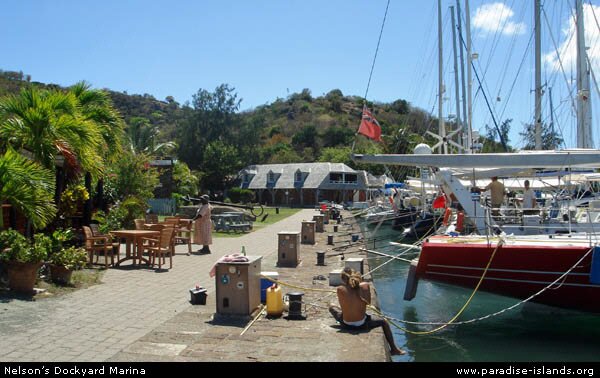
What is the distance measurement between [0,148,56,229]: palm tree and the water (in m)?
6.74

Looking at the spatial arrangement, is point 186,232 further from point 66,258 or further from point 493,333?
point 493,333

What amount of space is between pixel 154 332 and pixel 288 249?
770 centimetres

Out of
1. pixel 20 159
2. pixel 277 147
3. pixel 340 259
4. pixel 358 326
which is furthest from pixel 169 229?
pixel 277 147

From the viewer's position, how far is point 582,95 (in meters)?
21.5

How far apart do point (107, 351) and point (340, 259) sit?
11097 millimetres

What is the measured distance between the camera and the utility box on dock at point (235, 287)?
838cm

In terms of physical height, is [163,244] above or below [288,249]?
above

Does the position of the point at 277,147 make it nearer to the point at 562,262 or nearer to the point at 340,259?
the point at 340,259

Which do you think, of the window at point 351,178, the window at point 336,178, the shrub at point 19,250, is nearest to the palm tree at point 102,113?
the shrub at point 19,250

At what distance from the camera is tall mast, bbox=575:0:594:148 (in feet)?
69.3

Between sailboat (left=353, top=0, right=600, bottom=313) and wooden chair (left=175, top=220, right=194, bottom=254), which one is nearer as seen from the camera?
sailboat (left=353, top=0, right=600, bottom=313)

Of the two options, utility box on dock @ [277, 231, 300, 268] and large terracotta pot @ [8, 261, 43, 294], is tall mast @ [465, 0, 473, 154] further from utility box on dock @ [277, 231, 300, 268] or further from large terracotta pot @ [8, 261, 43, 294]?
large terracotta pot @ [8, 261, 43, 294]
